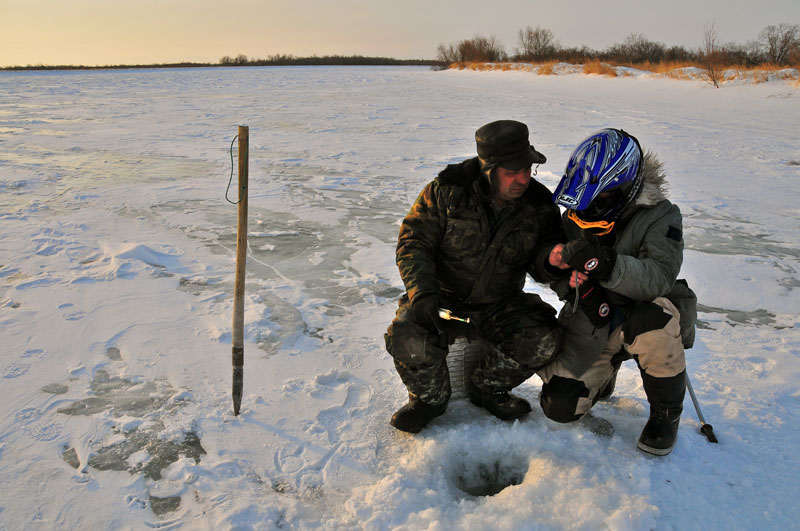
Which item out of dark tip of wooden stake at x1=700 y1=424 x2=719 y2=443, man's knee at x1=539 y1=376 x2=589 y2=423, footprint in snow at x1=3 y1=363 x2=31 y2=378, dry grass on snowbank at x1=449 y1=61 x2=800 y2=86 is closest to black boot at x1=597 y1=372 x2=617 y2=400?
man's knee at x1=539 y1=376 x2=589 y2=423

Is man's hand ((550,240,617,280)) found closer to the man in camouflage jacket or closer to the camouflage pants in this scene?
the man in camouflage jacket

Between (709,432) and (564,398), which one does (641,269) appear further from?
(709,432)

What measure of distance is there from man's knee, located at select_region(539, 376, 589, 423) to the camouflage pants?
117 mm

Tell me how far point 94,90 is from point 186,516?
83.0 ft

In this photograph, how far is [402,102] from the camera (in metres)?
18.0

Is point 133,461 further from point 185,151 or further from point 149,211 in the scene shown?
point 185,151

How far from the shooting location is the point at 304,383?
285 cm

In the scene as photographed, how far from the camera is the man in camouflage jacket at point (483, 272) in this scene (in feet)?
7.72

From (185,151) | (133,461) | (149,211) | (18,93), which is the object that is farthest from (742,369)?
(18,93)

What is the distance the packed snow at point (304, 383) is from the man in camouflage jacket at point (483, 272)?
0.22 meters

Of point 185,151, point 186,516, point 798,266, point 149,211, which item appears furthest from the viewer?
point 185,151

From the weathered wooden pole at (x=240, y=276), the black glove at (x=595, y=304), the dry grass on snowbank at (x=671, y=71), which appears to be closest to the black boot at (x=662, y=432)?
the black glove at (x=595, y=304)

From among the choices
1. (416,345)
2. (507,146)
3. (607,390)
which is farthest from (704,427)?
(507,146)

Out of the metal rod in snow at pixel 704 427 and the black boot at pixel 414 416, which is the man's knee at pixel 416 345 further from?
the metal rod in snow at pixel 704 427
